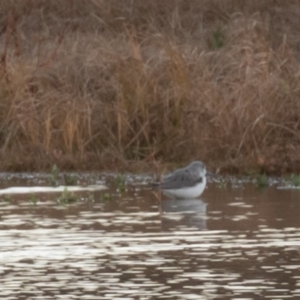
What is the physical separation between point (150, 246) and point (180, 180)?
323cm

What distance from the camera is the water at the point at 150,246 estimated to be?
7.50m

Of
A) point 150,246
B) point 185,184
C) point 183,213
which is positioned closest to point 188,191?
point 185,184

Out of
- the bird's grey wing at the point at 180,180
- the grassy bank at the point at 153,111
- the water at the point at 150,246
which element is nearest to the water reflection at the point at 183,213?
the water at the point at 150,246

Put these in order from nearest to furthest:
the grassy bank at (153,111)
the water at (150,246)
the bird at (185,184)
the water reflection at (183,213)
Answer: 1. the water at (150,246)
2. the water reflection at (183,213)
3. the bird at (185,184)
4. the grassy bank at (153,111)

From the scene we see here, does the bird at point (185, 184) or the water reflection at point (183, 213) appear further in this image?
the bird at point (185, 184)

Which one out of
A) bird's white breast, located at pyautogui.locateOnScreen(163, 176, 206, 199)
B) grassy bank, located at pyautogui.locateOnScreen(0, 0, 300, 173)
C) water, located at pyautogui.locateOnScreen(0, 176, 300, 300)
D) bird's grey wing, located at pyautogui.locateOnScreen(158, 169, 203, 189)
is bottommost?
water, located at pyautogui.locateOnScreen(0, 176, 300, 300)

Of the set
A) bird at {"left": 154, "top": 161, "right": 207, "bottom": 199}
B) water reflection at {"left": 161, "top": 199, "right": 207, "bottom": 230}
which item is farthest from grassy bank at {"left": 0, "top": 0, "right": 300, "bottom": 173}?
water reflection at {"left": 161, "top": 199, "right": 207, "bottom": 230}

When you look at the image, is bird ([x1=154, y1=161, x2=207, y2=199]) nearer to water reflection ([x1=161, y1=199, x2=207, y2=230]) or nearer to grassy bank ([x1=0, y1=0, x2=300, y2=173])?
water reflection ([x1=161, y1=199, x2=207, y2=230])

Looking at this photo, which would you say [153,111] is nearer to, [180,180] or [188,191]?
[180,180]

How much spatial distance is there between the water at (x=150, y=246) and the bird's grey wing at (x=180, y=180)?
0.15 metres

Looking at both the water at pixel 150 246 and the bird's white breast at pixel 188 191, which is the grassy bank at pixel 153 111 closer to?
the bird's white breast at pixel 188 191

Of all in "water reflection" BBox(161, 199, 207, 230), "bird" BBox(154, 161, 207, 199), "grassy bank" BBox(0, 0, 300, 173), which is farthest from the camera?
"grassy bank" BBox(0, 0, 300, 173)

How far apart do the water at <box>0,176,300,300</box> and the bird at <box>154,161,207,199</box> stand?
4.7 inches

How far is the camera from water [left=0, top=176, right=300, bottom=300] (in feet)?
24.6
